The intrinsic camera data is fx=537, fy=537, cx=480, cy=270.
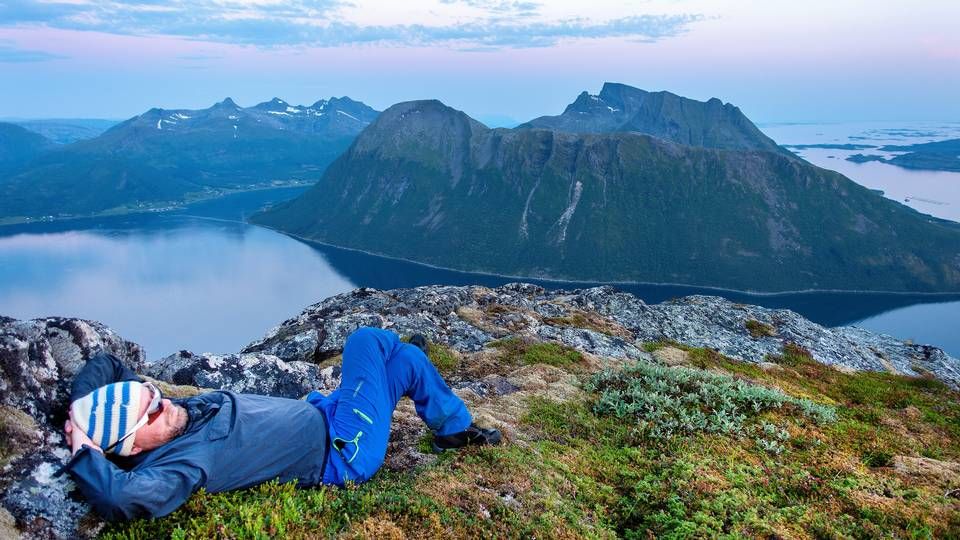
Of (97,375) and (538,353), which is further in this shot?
(538,353)

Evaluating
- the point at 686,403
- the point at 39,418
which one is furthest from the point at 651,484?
the point at 39,418

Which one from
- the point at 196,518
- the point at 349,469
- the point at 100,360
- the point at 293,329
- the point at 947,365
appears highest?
the point at 100,360

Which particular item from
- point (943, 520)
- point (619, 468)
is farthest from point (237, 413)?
point (943, 520)

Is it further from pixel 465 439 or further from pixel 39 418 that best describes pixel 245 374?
pixel 465 439

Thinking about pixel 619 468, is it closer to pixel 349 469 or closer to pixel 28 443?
pixel 349 469

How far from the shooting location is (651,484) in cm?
1091

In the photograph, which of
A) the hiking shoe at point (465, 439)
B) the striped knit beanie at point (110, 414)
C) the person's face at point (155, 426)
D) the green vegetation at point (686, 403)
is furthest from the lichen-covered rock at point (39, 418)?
the green vegetation at point (686, 403)

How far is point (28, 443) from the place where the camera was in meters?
7.70

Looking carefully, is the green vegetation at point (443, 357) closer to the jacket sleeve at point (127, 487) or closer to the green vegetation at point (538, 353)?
the green vegetation at point (538, 353)

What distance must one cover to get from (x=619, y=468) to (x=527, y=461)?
2.20 meters

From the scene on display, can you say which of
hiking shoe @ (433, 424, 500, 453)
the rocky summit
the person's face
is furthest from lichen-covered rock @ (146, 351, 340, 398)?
the person's face

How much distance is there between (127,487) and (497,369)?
51.6 feet

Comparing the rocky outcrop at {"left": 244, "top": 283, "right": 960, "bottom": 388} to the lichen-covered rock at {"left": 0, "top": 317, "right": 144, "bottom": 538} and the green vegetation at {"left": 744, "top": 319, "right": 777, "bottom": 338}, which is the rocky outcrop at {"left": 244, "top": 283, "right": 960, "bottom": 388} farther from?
the lichen-covered rock at {"left": 0, "top": 317, "right": 144, "bottom": 538}

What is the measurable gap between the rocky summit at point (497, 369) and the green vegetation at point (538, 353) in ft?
0.42
